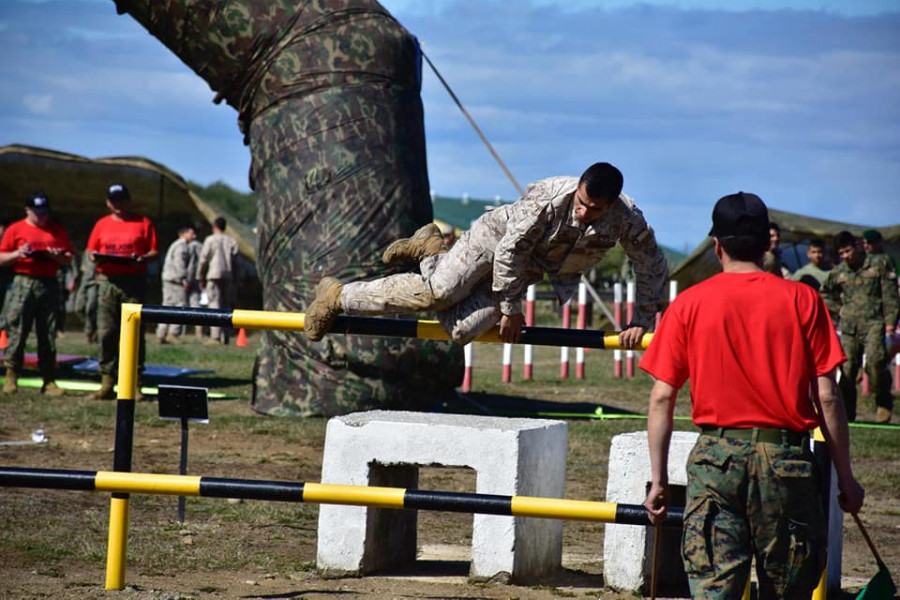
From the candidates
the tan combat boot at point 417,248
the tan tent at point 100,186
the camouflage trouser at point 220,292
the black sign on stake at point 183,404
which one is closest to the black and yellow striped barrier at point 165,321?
the tan combat boot at point 417,248

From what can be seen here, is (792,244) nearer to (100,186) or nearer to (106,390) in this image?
(100,186)

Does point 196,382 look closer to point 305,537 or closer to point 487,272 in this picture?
point 305,537

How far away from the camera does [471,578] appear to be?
6.66m

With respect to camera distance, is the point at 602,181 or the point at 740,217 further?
the point at 602,181

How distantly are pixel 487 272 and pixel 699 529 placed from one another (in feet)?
7.69

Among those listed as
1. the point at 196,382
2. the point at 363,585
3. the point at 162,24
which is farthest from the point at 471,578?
the point at 196,382

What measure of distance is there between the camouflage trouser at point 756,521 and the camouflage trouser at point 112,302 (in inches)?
371

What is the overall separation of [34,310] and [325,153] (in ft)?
12.2

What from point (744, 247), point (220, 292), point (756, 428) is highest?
point (220, 292)

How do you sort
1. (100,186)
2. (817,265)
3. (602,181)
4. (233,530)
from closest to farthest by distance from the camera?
(602,181) < (233,530) < (817,265) < (100,186)

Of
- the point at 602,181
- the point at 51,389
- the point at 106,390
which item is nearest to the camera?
the point at 602,181

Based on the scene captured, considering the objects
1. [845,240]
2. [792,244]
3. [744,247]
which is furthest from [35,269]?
[792,244]

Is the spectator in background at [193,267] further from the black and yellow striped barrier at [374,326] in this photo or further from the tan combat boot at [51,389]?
the black and yellow striped barrier at [374,326]

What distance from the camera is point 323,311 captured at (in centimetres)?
617
